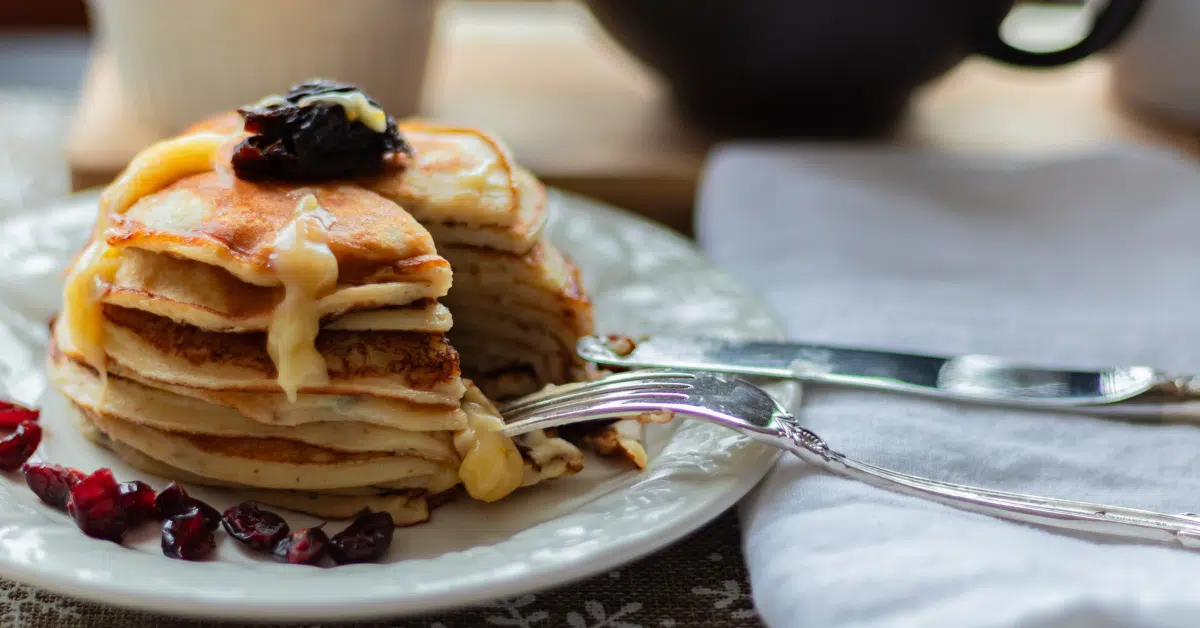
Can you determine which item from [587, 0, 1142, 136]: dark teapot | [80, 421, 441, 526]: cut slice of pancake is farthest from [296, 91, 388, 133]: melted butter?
[587, 0, 1142, 136]: dark teapot

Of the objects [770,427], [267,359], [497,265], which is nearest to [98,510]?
[267,359]

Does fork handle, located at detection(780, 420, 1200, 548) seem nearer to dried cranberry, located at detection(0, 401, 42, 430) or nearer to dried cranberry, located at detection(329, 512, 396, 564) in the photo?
dried cranberry, located at detection(329, 512, 396, 564)

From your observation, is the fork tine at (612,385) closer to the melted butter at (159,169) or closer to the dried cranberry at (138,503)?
the dried cranberry at (138,503)

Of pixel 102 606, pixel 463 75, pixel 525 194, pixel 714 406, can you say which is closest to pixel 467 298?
pixel 525 194

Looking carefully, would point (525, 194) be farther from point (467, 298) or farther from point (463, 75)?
point (463, 75)

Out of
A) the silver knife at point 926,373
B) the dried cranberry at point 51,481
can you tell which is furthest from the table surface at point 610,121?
the dried cranberry at point 51,481
